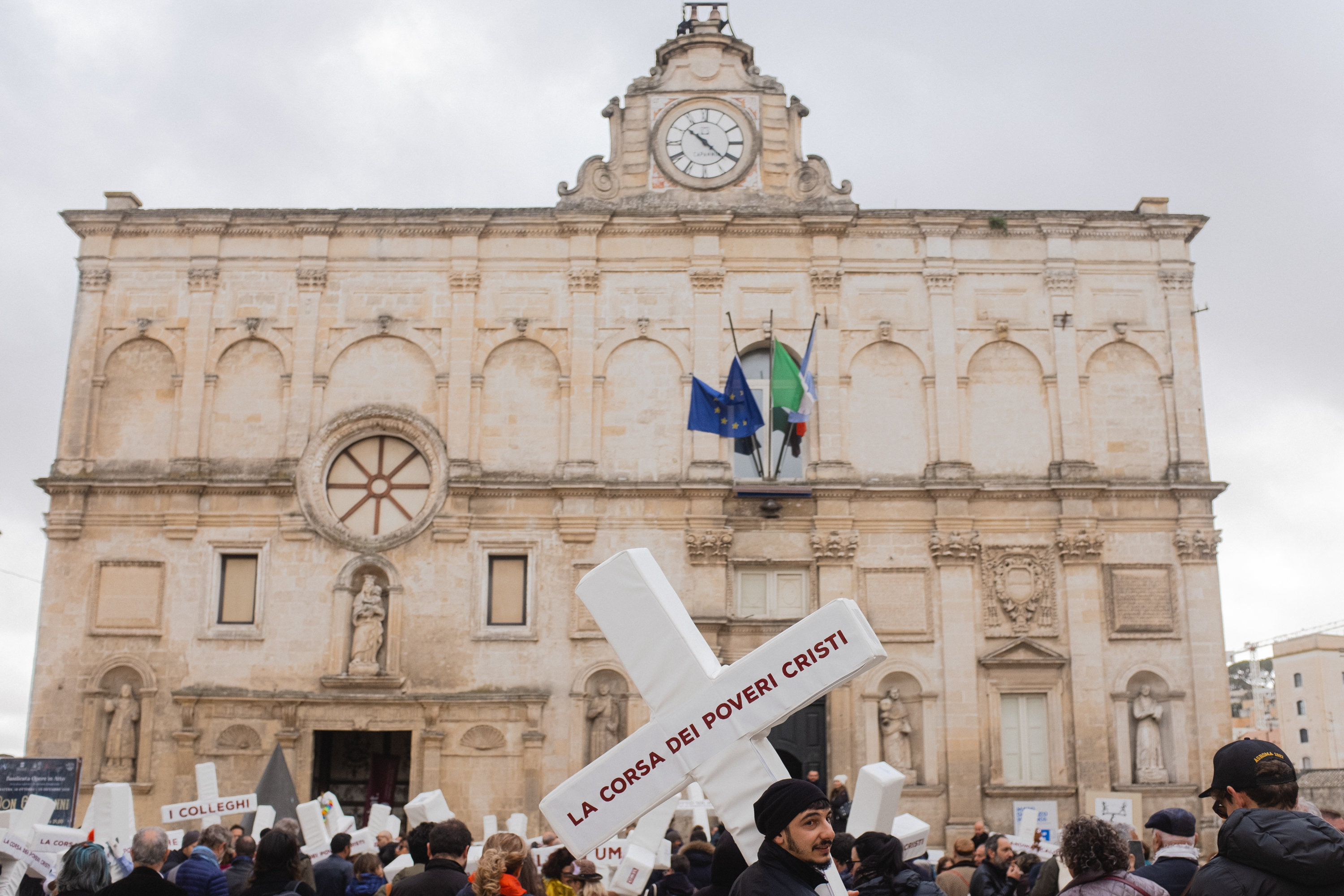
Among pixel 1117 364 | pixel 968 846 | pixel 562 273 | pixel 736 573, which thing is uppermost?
pixel 562 273

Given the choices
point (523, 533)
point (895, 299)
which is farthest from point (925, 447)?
point (523, 533)

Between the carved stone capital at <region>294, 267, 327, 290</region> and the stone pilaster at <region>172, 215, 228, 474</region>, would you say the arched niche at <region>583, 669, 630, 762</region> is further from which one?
the carved stone capital at <region>294, 267, 327, 290</region>

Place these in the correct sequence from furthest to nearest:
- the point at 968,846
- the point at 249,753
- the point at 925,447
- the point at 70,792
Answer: the point at 925,447 → the point at 249,753 → the point at 70,792 → the point at 968,846

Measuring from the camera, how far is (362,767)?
79.6 ft

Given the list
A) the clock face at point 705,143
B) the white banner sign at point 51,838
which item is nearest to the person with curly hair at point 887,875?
the white banner sign at point 51,838

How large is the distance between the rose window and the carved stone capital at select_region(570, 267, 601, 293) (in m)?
4.68

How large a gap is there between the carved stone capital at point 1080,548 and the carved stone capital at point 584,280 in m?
10.7

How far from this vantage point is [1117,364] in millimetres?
25453

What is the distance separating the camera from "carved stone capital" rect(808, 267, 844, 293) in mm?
25531

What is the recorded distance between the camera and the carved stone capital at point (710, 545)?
23844mm

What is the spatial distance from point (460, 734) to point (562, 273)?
31.4 ft

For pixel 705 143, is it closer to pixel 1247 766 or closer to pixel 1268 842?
pixel 1247 766

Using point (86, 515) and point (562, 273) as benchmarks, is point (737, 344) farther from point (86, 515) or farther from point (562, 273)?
point (86, 515)

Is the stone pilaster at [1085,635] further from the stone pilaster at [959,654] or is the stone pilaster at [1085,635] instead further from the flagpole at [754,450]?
the flagpole at [754,450]
